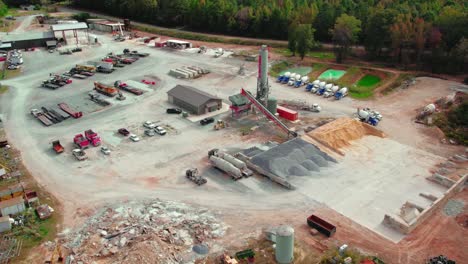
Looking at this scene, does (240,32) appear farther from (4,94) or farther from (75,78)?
(4,94)

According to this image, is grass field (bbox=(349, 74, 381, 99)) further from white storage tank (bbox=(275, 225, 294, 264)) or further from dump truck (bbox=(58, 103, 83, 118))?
dump truck (bbox=(58, 103, 83, 118))

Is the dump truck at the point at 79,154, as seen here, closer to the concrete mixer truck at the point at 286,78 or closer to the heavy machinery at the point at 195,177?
the heavy machinery at the point at 195,177

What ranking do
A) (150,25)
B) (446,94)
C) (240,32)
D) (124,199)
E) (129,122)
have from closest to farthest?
1. (124,199)
2. (129,122)
3. (446,94)
4. (240,32)
5. (150,25)

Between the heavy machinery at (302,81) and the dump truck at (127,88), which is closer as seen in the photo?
the dump truck at (127,88)

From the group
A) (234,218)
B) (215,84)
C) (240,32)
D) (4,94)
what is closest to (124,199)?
(234,218)

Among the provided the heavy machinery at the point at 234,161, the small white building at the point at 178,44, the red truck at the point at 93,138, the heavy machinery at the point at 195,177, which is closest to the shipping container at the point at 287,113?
the heavy machinery at the point at 234,161

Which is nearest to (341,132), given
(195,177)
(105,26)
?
(195,177)

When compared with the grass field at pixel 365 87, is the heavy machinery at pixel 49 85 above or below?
below

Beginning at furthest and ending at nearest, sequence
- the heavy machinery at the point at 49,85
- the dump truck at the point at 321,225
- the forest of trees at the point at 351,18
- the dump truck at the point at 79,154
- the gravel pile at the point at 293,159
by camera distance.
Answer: the forest of trees at the point at 351,18 < the heavy machinery at the point at 49,85 < the dump truck at the point at 79,154 < the gravel pile at the point at 293,159 < the dump truck at the point at 321,225

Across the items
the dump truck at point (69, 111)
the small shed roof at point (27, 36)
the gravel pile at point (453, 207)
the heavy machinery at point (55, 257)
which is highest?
the small shed roof at point (27, 36)
